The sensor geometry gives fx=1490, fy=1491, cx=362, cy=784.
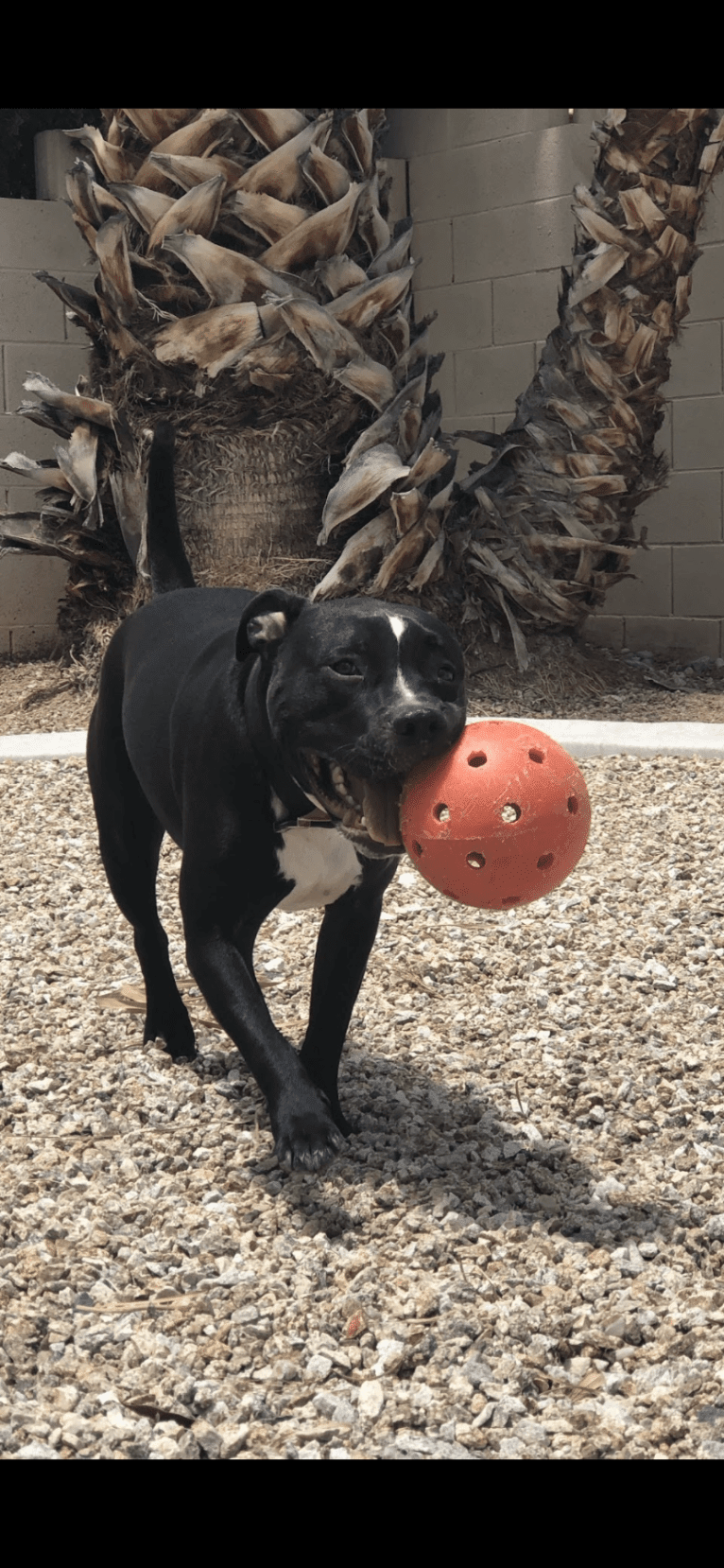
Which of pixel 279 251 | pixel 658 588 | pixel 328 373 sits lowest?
pixel 658 588

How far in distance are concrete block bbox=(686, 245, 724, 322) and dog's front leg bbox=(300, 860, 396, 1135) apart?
19.3ft

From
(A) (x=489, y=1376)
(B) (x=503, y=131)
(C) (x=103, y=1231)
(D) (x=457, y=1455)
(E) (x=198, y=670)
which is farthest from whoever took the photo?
(B) (x=503, y=131)

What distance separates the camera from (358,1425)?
1.98m

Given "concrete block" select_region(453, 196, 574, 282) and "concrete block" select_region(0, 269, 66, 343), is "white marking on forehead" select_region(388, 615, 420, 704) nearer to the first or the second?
"concrete block" select_region(453, 196, 574, 282)

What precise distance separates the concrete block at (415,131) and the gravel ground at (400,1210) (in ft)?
19.3

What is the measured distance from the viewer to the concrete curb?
18.7ft

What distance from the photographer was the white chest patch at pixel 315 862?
2.65 meters

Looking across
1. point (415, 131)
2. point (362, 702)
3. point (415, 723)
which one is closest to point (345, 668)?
point (362, 702)

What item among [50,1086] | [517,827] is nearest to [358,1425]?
[517,827]

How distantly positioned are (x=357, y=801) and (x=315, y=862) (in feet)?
0.82

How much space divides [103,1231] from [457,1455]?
829mm

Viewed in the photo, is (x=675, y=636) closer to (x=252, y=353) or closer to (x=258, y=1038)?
(x=252, y=353)

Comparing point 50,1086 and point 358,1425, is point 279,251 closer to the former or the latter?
point 50,1086

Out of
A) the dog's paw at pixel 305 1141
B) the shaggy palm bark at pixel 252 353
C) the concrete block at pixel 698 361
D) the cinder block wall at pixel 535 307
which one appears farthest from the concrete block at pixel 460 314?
the dog's paw at pixel 305 1141
